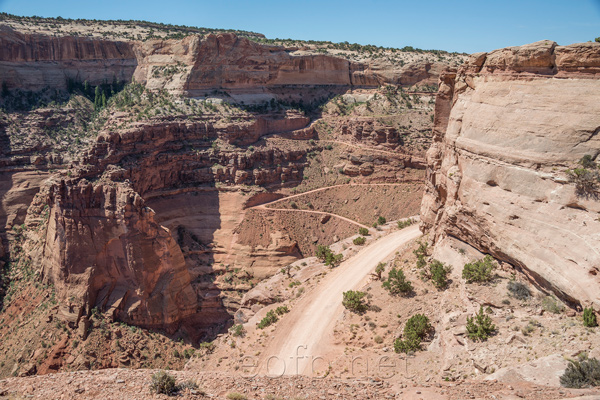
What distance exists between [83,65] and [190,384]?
2952 inches

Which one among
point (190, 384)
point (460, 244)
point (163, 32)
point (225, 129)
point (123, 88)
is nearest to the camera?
point (190, 384)

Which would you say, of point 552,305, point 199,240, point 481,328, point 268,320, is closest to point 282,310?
point 268,320

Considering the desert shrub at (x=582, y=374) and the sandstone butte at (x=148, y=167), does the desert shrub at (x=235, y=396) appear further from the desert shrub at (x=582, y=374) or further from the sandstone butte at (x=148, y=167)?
the sandstone butte at (x=148, y=167)

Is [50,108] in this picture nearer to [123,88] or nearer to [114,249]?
[123,88]

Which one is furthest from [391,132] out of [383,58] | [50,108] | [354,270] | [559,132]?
[50,108]

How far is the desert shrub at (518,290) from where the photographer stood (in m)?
19.0

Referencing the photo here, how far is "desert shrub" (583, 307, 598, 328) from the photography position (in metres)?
15.5

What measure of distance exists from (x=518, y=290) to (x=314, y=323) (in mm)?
13078

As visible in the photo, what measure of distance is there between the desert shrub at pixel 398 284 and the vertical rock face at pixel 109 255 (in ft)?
65.7

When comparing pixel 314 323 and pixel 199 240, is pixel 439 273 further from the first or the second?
pixel 199 240

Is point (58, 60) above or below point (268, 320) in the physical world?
above

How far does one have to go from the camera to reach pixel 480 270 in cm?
2106

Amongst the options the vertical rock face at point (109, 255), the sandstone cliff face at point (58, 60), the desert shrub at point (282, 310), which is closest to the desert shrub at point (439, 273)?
the desert shrub at point (282, 310)

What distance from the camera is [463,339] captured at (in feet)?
60.9
